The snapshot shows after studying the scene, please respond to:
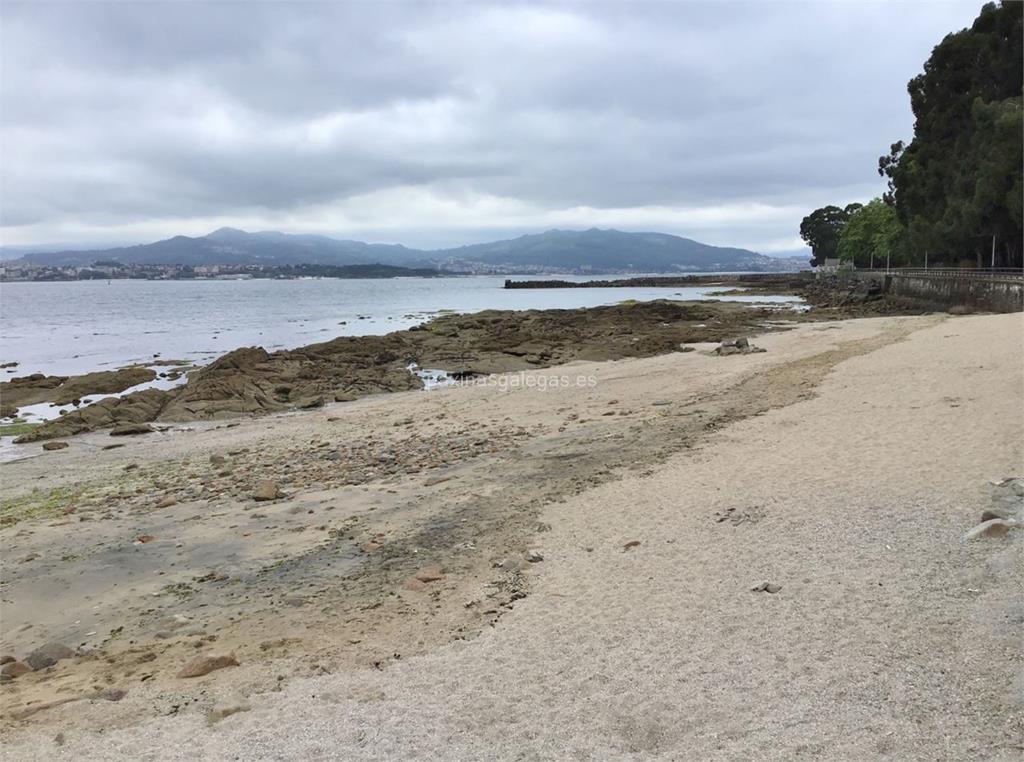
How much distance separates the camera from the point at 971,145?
44312 millimetres

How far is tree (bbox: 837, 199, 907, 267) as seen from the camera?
249 feet

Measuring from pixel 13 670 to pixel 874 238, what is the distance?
94853mm

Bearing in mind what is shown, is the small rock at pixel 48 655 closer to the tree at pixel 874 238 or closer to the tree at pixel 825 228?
the tree at pixel 874 238

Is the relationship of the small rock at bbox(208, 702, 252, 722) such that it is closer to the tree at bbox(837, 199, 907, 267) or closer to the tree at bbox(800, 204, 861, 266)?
the tree at bbox(837, 199, 907, 267)

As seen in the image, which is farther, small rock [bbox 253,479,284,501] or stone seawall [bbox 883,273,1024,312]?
stone seawall [bbox 883,273,1024,312]

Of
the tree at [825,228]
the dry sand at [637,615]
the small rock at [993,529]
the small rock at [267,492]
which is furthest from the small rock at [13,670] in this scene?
the tree at [825,228]

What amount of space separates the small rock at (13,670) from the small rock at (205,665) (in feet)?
4.81

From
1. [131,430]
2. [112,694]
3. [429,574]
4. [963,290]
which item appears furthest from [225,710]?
[963,290]

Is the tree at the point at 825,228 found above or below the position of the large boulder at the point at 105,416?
above

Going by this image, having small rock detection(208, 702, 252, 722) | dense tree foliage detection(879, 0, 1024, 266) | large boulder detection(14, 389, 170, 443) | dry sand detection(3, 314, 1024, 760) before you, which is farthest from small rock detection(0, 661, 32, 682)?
dense tree foliage detection(879, 0, 1024, 266)

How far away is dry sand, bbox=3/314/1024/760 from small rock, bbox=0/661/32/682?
0.18 meters

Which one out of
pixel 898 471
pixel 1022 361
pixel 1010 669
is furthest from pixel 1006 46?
pixel 1010 669

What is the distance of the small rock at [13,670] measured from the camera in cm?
584

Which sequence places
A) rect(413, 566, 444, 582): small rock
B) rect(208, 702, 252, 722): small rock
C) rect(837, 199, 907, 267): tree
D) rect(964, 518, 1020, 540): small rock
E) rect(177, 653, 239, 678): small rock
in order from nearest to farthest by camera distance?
rect(208, 702, 252, 722): small rock
rect(177, 653, 239, 678): small rock
rect(964, 518, 1020, 540): small rock
rect(413, 566, 444, 582): small rock
rect(837, 199, 907, 267): tree
